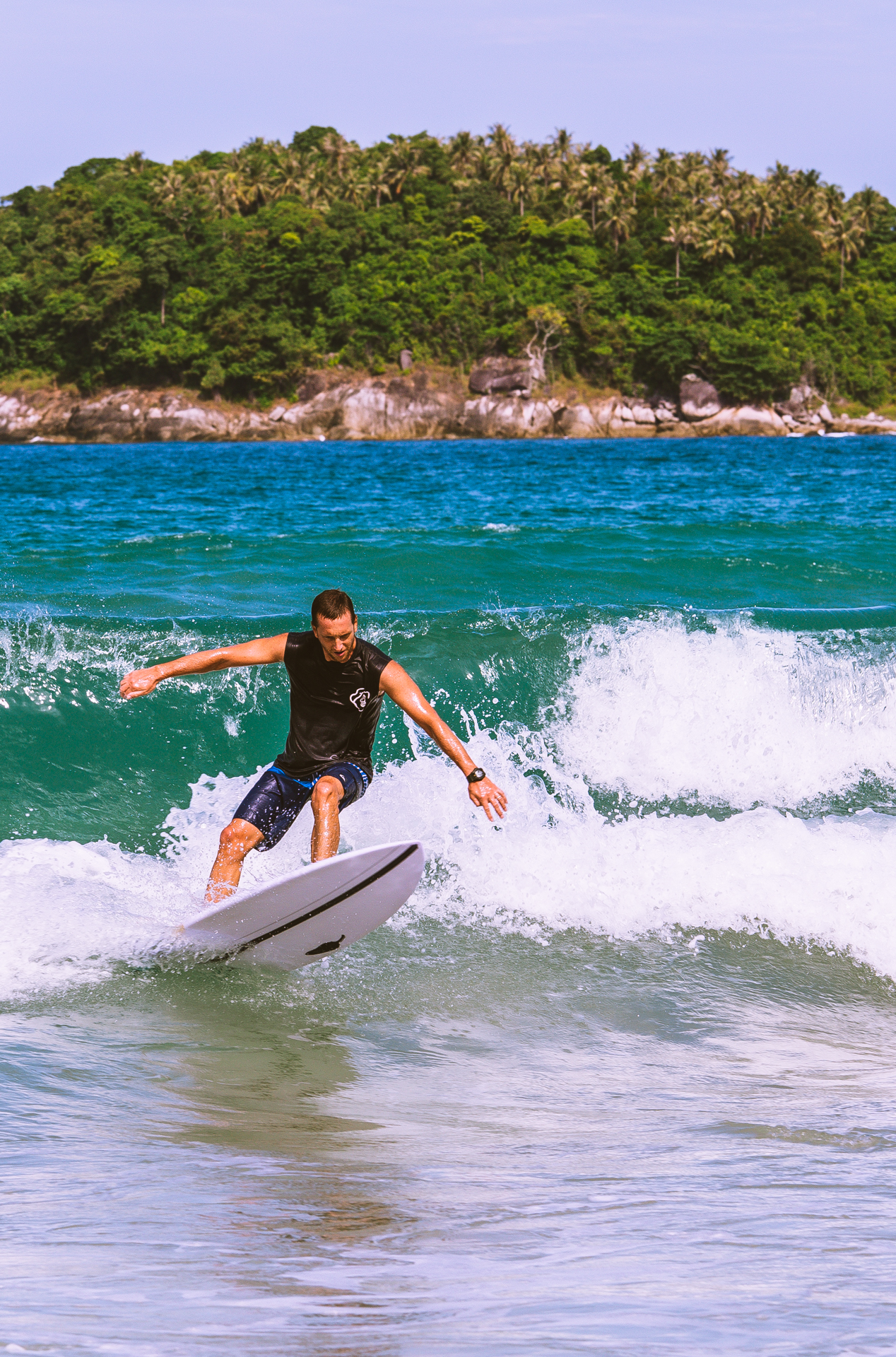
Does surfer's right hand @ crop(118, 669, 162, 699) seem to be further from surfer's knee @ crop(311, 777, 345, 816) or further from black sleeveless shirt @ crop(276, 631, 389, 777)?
surfer's knee @ crop(311, 777, 345, 816)

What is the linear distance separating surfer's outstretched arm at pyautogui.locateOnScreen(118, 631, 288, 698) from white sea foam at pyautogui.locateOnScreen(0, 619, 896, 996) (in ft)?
4.29

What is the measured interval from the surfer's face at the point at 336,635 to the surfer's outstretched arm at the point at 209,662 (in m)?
0.26

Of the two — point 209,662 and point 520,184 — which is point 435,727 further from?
point 520,184

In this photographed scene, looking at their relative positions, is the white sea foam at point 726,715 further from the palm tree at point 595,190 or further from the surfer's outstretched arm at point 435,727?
the palm tree at point 595,190

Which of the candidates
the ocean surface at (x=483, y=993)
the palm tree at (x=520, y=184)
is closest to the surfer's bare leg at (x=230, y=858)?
the ocean surface at (x=483, y=993)

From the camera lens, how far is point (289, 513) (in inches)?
969

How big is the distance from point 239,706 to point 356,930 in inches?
179

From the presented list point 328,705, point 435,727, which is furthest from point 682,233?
point 435,727

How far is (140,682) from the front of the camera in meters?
5.29

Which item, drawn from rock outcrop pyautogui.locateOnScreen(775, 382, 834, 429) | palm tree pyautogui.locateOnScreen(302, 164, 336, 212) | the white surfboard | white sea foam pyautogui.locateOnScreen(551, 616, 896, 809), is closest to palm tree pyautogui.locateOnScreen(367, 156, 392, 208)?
palm tree pyautogui.locateOnScreen(302, 164, 336, 212)

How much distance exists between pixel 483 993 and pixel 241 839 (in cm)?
138

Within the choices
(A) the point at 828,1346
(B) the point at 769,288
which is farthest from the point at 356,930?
(B) the point at 769,288

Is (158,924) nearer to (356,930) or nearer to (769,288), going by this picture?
(356,930)

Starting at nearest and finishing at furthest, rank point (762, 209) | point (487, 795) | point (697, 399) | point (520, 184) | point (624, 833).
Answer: point (487, 795)
point (624, 833)
point (697, 399)
point (762, 209)
point (520, 184)
